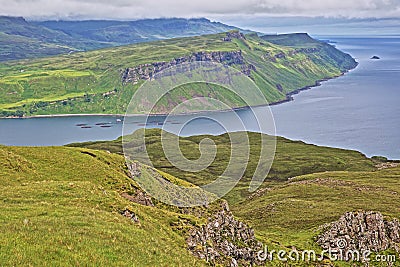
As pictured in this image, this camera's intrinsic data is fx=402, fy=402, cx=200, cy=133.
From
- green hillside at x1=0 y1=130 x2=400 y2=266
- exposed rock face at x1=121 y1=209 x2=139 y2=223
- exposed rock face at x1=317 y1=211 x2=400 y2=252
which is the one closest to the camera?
green hillside at x1=0 y1=130 x2=400 y2=266

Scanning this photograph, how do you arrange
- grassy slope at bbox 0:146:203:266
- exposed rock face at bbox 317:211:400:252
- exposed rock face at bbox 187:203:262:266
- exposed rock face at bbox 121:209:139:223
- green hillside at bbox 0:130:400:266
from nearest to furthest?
grassy slope at bbox 0:146:203:266
green hillside at bbox 0:130:400:266
exposed rock face at bbox 121:209:139:223
exposed rock face at bbox 187:203:262:266
exposed rock face at bbox 317:211:400:252

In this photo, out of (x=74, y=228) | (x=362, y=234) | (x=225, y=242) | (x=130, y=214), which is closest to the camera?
(x=74, y=228)

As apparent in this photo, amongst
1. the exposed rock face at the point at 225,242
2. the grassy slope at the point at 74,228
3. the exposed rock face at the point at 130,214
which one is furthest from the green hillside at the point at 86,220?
the exposed rock face at the point at 225,242

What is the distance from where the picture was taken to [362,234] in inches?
2527

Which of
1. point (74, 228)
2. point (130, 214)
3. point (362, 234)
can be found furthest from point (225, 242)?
point (362, 234)

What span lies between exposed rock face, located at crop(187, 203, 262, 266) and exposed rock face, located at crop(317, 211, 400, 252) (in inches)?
722

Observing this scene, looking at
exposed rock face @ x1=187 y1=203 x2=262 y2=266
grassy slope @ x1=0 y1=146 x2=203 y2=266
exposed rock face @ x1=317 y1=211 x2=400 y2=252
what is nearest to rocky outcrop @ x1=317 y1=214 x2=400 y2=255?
exposed rock face @ x1=317 y1=211 x2=400 y2=252

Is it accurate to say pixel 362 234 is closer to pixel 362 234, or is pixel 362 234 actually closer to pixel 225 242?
pixel 362 234

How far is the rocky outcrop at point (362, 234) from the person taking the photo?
63.4m

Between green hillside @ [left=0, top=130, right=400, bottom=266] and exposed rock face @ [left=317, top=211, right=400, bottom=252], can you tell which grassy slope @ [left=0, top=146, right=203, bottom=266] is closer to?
green hillside @ [left=0, top=130, right=400, bottom=266]

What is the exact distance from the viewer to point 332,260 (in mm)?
59656

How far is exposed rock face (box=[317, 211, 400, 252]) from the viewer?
6338cm

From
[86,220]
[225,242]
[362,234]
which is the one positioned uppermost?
[86,220]

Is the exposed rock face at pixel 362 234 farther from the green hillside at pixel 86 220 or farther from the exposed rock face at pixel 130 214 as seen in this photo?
the exposed rock face at pixel 130 214
